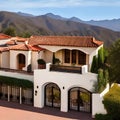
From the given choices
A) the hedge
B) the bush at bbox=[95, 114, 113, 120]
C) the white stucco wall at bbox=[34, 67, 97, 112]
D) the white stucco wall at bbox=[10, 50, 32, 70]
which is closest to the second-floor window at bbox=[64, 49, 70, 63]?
the white stucco wall at bbox=[10, 50, 32, 70]

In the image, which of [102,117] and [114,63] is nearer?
[102,117]

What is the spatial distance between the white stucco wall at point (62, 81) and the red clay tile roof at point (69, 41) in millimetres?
6715

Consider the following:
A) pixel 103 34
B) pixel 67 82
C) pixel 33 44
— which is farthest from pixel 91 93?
pixel 103 34

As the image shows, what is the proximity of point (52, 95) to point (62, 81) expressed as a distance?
250 cm

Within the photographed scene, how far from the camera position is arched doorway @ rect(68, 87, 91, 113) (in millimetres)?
33562

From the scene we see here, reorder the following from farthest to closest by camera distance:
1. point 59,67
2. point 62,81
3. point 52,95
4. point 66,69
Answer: point 52,95 → point 59,67 → point 62,81 → point 66,69

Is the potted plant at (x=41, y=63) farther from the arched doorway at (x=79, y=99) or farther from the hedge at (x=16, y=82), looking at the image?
the arched doorway at (x=79, y=99)

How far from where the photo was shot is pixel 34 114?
32688 mm

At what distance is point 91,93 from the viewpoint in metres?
32.9

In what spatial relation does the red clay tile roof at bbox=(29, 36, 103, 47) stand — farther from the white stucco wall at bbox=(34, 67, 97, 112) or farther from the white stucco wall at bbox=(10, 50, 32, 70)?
the white stucco wall at bbox=(34, 67, 97, 112)

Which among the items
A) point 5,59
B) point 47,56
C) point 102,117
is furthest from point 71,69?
point 5,59

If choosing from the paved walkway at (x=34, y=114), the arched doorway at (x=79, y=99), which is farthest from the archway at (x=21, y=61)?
the arched doorway at (x=79, y=99)

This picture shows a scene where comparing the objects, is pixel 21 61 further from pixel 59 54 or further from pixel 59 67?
pixel 59 67

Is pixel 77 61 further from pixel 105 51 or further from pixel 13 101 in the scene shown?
pixel 13 101
